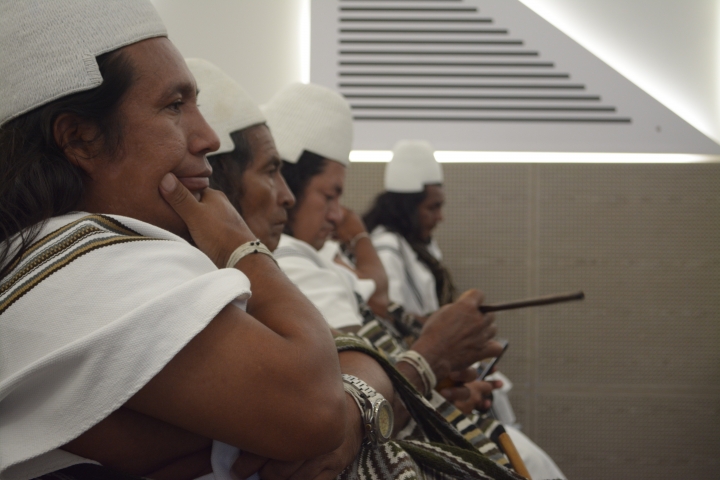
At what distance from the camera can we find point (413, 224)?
433cm

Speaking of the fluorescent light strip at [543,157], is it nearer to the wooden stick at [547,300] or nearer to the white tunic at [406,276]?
the white tunic at [406,276]

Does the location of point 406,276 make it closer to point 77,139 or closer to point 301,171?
point 301,171

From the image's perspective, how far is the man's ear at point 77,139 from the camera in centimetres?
106

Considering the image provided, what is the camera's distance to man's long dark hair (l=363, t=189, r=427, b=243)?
4.33 m

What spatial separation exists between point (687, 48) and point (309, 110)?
326 centimetres

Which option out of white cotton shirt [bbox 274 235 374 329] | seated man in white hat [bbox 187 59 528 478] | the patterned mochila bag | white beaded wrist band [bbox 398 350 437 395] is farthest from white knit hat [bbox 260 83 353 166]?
the patterned mochila bag

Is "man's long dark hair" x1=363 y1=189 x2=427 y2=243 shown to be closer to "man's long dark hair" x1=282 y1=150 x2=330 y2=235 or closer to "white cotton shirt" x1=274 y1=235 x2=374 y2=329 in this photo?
"man's long dark hair" x1=282 y1=150 x2=330 y2=235

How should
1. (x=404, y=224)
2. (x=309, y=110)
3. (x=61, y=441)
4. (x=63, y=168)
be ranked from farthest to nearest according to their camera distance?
(x=404, y=224) → (x=309, y=110) → (x=63, y=168) → (x=61, y=441)

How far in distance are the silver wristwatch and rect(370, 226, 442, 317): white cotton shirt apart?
2.62m

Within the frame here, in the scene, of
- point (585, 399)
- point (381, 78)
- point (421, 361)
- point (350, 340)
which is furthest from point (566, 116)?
point (350, 340)

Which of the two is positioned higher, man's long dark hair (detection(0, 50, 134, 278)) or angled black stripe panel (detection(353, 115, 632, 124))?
man's long dark hair (detection(0, 50, 134, 278))

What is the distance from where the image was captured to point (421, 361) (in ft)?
5.81

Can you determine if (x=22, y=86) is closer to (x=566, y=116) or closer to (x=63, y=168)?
(x=63, y=168)

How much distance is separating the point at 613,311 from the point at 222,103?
3600 mm
